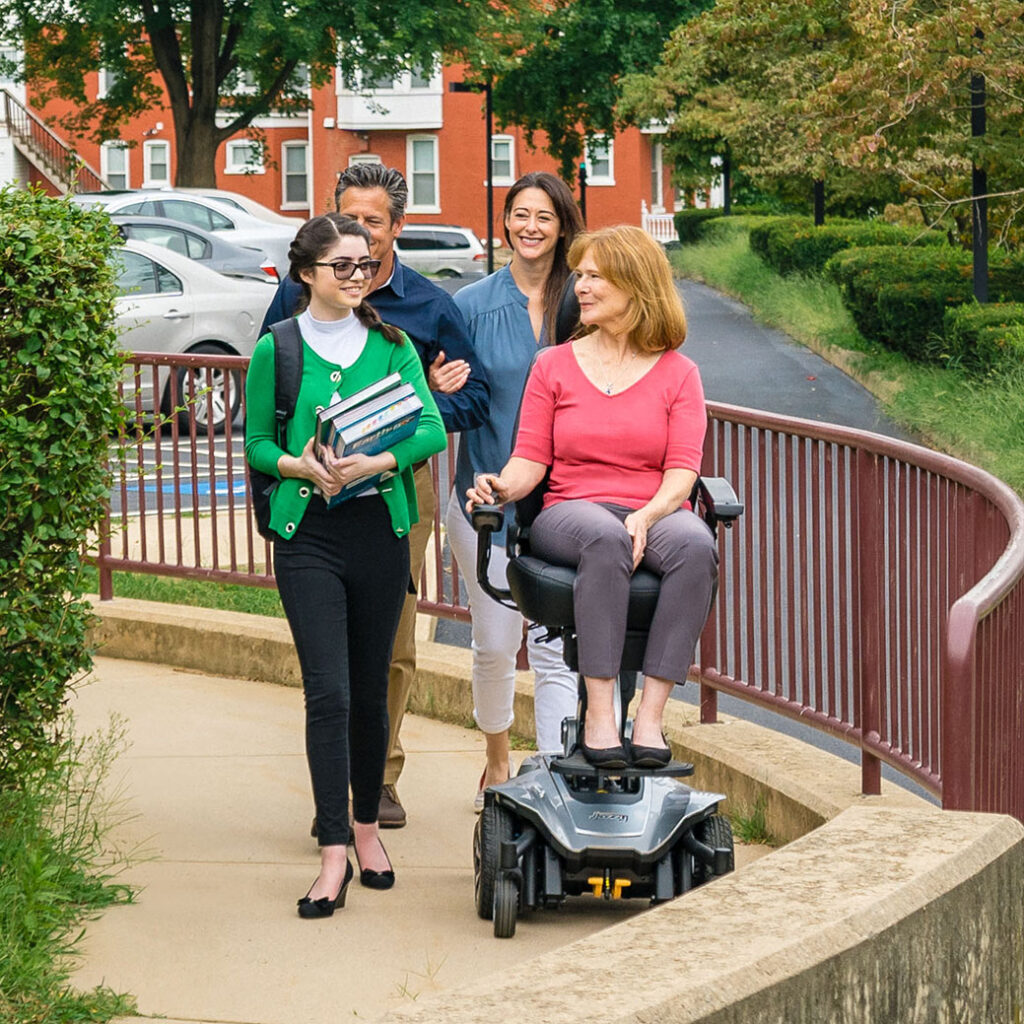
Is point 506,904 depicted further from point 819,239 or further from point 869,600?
point 819,239

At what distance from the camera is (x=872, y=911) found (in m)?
3.24

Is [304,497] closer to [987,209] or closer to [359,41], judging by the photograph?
[987,209]

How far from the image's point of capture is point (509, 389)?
5.43 metres

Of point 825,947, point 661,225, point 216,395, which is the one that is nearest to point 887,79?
point 216,395

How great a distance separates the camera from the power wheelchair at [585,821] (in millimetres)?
4438

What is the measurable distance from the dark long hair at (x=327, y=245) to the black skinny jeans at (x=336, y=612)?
1.51 ft

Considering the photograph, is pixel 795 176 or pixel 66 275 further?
pixel 795 176

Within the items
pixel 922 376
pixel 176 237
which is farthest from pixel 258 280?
pixel 922 376

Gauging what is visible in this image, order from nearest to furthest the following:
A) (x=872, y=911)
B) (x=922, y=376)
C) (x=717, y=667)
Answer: (x=872, y=911) → (x=717, y=667) → (x=922, y=376)

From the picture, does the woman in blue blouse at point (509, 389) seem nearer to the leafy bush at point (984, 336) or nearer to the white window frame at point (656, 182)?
the leafy bush at point (984, 336)

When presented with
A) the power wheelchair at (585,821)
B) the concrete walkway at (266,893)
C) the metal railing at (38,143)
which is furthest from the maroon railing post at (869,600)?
the metal railing at (38,143)

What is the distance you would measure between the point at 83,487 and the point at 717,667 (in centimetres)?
231

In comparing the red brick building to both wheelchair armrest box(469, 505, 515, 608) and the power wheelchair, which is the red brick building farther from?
the power wheelchair

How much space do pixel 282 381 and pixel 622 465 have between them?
928 mm
